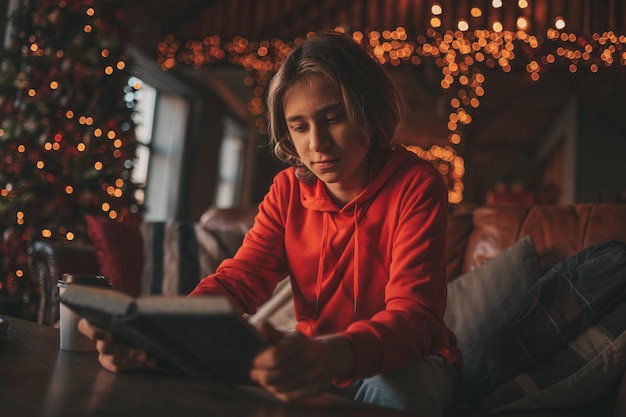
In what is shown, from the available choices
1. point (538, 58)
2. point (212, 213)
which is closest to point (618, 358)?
point (212, 213)

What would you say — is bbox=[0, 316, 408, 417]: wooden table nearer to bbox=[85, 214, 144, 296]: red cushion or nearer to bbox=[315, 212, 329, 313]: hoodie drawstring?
bbox=[315, 212, 329, 313]: hoodie drawstring

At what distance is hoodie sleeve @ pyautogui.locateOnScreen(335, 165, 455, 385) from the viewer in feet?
2.92

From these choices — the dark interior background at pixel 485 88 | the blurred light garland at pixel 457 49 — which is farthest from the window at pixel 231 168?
the blurred light garland at pixel 457 49

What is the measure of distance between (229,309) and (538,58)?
4871 millimetres

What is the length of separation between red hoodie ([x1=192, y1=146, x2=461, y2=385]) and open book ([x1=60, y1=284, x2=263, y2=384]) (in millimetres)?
323

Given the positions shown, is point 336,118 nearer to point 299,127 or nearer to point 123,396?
point 299,127

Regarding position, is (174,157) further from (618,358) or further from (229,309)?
(229,309)

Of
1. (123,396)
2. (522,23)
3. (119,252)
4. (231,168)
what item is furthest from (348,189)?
(231,168)

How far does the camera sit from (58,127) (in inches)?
135

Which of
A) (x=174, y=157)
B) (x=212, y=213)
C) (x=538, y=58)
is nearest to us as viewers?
(x=212, y=213)

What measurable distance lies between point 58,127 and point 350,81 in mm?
2637

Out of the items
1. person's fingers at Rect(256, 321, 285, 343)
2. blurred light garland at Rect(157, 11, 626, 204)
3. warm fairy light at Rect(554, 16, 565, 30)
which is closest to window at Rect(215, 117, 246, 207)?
blurred light garland at Rect(157, 11, 626, 204)

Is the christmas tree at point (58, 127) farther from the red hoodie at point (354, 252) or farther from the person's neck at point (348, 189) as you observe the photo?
the person's neck at point (348, 189)

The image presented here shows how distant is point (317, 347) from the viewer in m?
0.77
